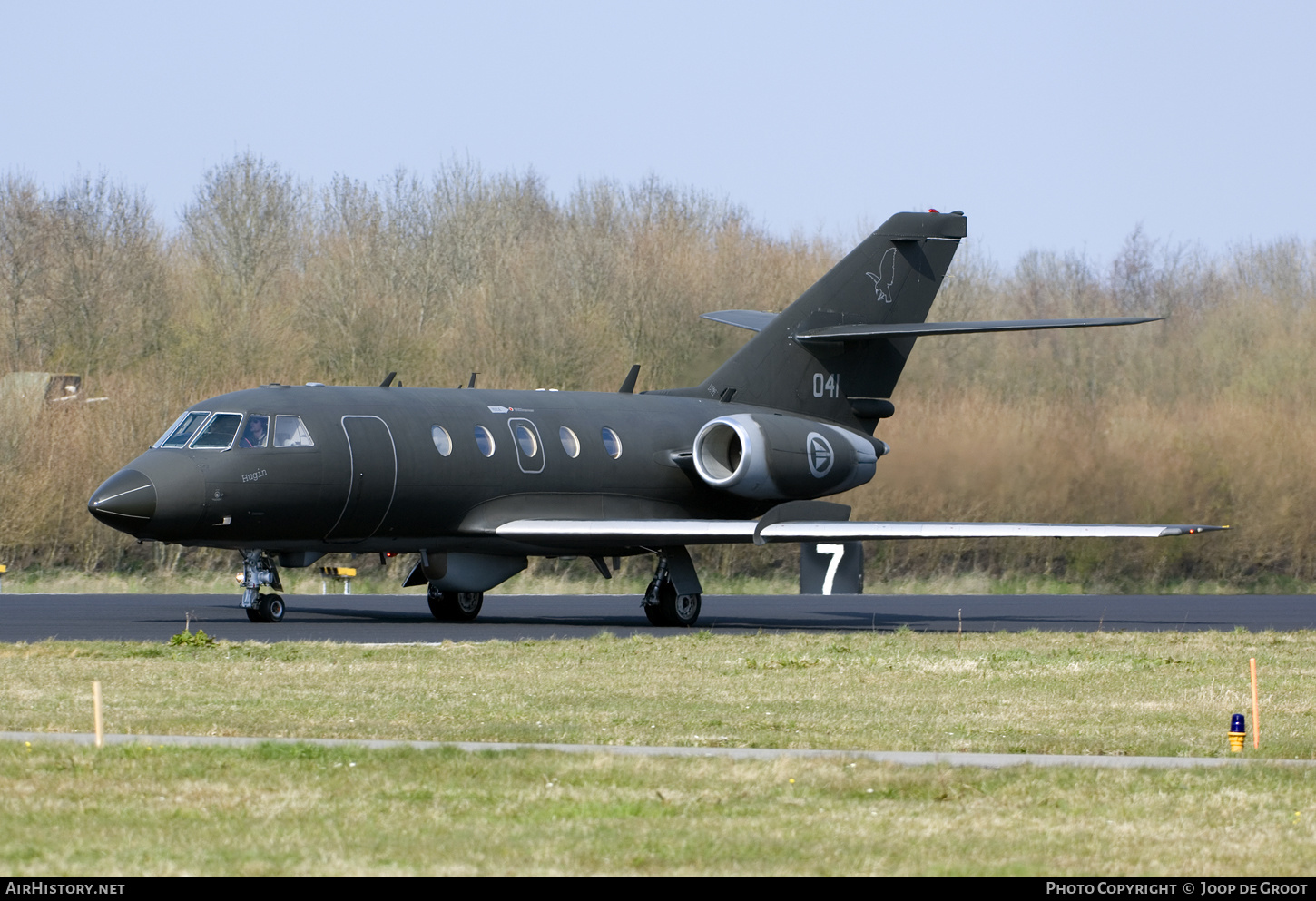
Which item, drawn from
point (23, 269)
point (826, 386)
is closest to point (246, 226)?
point (23, 269)

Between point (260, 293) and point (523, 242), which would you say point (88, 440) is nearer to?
point (260, 293)

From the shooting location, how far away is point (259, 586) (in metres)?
24.2

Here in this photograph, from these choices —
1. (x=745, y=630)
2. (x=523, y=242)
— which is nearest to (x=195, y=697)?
(x=745, y=630)

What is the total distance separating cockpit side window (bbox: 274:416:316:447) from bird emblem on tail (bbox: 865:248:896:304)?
34.8 feet

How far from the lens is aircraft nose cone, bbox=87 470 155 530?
2206cm

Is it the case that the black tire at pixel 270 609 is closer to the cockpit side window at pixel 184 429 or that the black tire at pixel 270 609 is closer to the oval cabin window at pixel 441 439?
the cockpit side window at pixel 184 429

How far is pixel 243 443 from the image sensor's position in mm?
23172

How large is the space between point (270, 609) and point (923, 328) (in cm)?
1094

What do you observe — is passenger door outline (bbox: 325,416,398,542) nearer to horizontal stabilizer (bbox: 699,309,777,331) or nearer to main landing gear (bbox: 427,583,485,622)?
main landing gear (bbox: 427,583,485,622)

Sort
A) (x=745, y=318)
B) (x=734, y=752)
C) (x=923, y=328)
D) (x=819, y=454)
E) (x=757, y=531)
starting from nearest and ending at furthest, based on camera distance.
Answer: (x=734, y=752) → (x=757, y=531) → (x=923, y=328) → (x=819, y=454) → (x=745, y=318)

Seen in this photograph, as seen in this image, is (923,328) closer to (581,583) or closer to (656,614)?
(656,614)

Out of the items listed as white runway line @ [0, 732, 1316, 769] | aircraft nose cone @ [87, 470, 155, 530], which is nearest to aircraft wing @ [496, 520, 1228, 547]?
aircraft nose cone @ [87, 470, 155, 530]

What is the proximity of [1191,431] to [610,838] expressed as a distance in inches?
1264

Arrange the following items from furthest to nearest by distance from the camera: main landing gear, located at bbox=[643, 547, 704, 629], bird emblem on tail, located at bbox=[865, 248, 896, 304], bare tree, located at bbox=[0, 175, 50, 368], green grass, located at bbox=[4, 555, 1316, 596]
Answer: bare tree, located at bbox=[0, 175, 50, 368], green grass, located at bbox=[4, 555, 1316, 596], bird emblem on tail, located at bbox=[865, 248, 896, 304], main landing gear, located at bbox=[643, 547, 704, 629]
